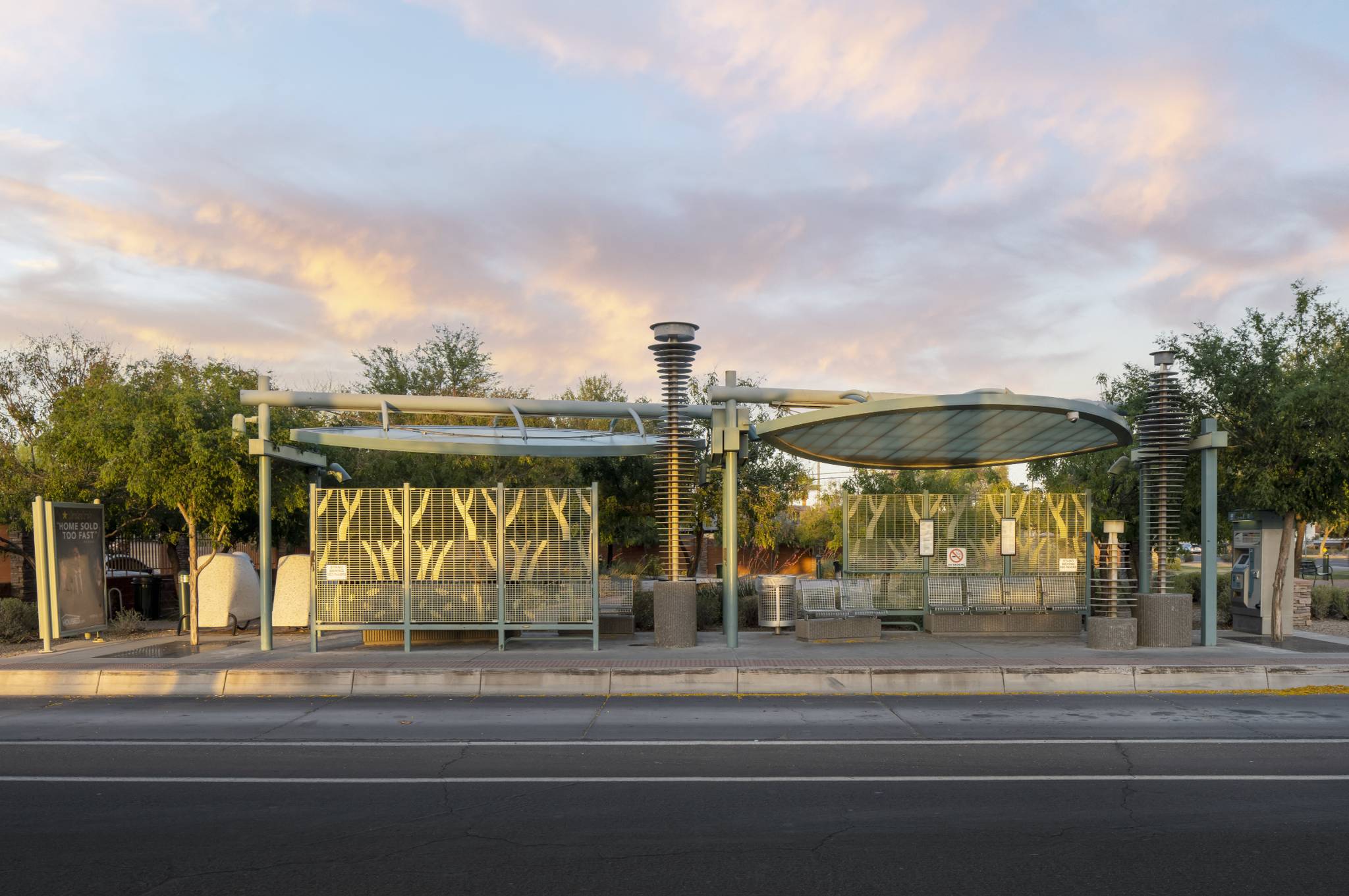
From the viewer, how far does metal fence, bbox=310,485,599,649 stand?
15.5 meters

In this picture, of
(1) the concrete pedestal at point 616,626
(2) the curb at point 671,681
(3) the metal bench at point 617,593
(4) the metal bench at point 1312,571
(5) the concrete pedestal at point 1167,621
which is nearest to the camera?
(2) the curb at point 671,681

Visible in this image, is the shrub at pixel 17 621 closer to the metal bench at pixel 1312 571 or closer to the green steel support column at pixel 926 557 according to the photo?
the green steel support column at pixel 926 557

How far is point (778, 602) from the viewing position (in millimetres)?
18000

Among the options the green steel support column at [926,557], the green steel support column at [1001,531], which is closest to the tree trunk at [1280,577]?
the green steel support column at [1001,531]

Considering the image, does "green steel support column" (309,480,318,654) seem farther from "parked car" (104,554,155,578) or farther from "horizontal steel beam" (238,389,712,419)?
"parked car" (104,554,155,578)

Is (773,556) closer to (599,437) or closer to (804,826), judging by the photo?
(599,437)

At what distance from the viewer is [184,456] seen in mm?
16547

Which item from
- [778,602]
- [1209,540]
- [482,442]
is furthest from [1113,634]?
[482,442]

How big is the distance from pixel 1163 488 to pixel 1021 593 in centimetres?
292

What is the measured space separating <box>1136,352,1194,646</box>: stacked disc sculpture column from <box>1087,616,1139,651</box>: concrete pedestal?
19.6 inches

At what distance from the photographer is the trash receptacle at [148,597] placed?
2205 centimetres

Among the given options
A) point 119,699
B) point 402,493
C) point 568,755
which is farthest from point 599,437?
point 568,755

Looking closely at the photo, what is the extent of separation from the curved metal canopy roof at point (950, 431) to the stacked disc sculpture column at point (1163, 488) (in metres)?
0.50

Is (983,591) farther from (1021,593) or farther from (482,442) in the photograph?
(482,442)
